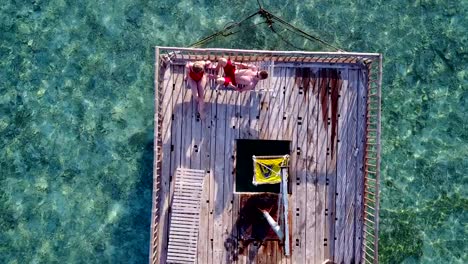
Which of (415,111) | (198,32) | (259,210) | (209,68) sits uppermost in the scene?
(198,32)

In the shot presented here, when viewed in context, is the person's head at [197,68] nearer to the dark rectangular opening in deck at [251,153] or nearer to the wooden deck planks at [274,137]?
the wooden deck planks at [274,137]

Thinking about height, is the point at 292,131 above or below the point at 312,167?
above

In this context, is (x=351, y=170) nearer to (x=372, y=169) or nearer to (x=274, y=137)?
(x=372, y=169)

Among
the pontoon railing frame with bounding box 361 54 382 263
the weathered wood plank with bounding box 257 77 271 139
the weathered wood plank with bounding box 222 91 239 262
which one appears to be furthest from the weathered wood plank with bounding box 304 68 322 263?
the weathered wood plank with bounding box 222 91 239 262

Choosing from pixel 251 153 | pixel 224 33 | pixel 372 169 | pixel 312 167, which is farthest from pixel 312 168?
pixel 224 33

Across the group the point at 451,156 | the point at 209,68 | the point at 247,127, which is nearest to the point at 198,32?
the point at 209,68

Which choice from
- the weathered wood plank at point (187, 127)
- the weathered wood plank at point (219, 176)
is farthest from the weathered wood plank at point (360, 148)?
the weathered wood plank at point (187, 127)

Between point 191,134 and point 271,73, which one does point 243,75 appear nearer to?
point 271,73
